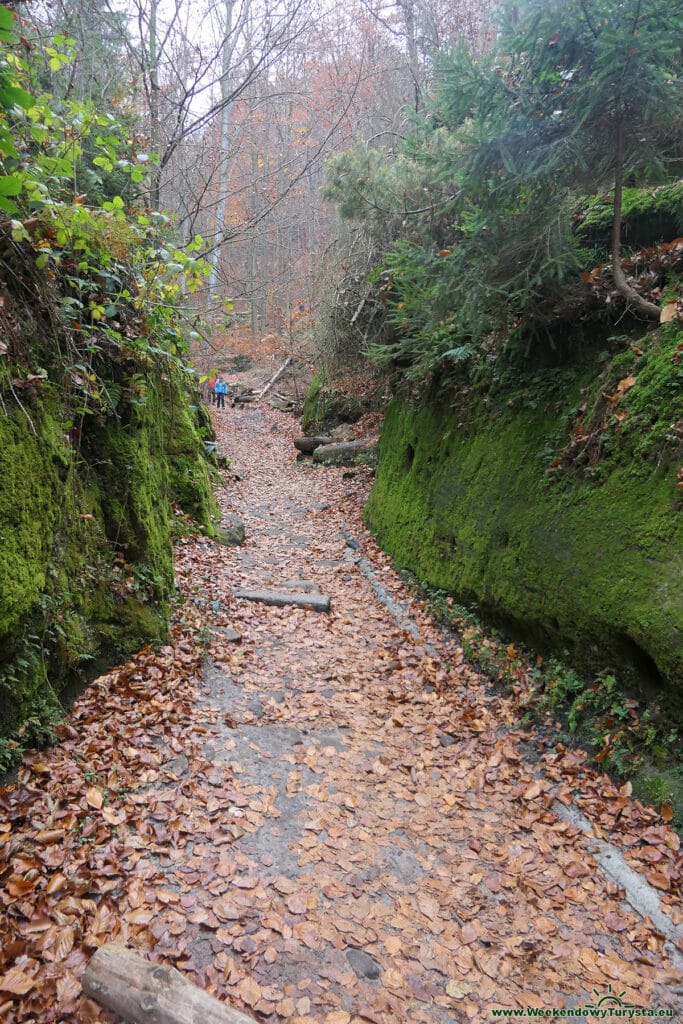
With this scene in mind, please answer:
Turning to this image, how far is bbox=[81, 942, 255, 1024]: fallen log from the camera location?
101 inches

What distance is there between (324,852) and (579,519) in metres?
3.73

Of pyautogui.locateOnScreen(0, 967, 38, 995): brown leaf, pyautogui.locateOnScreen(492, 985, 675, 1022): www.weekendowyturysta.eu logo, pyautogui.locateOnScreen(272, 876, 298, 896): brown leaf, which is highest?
pyautogui.locateOnScreen(0, 967, 38, 995): brown leaf

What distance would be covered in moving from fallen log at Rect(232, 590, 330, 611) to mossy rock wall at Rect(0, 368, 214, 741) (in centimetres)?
161

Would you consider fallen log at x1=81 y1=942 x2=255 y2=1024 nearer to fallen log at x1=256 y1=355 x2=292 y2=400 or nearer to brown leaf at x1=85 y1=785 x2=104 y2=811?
brown leaf at x1=85 y1=785 x2=104 y2=811

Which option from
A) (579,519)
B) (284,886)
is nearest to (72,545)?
(284,886)

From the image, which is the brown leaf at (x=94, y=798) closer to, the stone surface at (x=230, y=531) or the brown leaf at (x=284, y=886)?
the brown leaf at (x=284, y=886)

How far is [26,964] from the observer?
2748mm

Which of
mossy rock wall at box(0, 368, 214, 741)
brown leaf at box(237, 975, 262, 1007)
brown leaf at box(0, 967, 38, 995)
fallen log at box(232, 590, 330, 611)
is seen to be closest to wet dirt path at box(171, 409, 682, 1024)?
brown leaf at box(237, 975, 262, 1007)

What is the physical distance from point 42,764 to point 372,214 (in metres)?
11.1

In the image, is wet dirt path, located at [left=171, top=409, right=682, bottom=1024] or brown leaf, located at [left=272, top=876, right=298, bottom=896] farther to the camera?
brown leaf, located at [left=272, top=876, right=298, bottom=896]

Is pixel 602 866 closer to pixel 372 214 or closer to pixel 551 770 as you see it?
pixel 551 770

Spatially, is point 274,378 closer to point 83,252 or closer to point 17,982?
point 83,252

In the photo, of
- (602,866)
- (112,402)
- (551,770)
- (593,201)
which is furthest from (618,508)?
(112,402)

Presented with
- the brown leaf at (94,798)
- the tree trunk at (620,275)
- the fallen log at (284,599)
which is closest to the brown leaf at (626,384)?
the tree trunk at (620,275)
